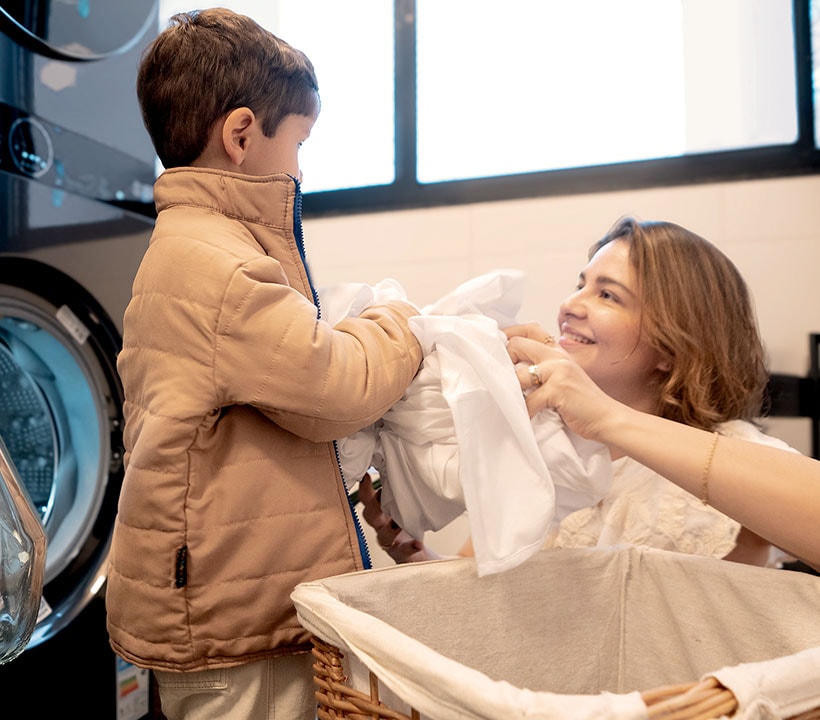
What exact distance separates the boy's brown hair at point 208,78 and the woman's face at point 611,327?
553mm

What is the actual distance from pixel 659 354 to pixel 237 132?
0.72 metres

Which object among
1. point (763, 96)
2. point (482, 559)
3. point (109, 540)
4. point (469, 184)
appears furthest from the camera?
point (469, 184)

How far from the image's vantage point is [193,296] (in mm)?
773

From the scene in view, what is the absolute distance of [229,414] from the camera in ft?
2.67

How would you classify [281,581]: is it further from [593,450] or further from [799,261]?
[799,261]

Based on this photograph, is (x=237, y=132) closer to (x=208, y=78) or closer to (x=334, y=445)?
(x=208, y=78)

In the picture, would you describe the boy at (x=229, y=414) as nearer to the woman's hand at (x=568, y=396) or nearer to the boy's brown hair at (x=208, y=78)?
the boy's brown hair at (x=208, y=78)

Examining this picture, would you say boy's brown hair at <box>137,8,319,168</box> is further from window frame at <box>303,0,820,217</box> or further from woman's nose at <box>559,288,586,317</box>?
window frame at <box>303,0,820,217</box>

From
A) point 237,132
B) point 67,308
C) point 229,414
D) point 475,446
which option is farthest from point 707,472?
point 67,308

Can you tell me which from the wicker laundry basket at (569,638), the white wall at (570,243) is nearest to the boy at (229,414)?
the wicker laundry basket at (569,638)

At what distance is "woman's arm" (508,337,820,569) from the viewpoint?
2.67 ft

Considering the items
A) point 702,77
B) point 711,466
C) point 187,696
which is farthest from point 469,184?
point 187,696

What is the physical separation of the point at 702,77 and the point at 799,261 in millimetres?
515

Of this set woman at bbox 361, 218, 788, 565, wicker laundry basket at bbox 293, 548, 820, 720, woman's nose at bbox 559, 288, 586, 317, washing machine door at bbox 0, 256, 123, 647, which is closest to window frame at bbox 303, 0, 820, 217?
woman at bbox 361, 218, 788, 565
